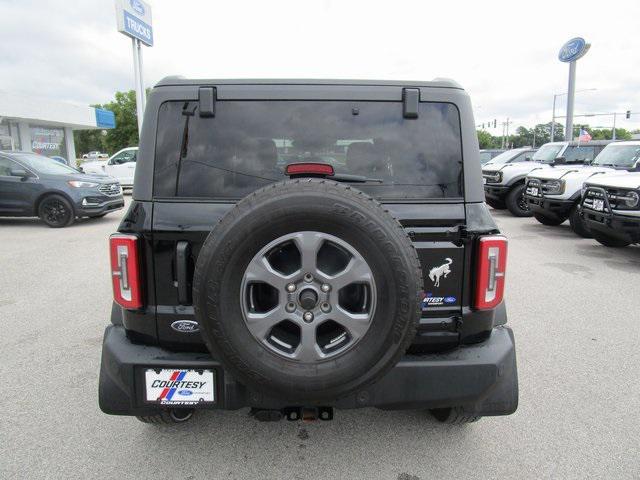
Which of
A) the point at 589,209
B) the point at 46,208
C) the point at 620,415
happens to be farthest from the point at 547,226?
the point at 46,208

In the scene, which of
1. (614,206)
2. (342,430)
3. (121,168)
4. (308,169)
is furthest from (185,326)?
(121,168)

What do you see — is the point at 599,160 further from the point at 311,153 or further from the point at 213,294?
the point at 213,294

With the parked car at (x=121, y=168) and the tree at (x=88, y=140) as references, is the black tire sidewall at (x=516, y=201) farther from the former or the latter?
the tree at (x=88, y=140)

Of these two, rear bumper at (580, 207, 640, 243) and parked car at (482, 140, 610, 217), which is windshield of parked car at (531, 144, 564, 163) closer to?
parked car at (482, 140, 610, 217)

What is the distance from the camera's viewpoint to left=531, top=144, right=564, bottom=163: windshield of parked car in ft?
42.3

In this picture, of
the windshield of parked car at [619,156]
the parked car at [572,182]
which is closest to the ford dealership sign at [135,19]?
the parked car at [572,182]

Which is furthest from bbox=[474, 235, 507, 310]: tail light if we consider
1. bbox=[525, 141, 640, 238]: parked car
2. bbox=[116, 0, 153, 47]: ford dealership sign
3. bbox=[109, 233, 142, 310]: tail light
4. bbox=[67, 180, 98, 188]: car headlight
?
bbox=[116, 0, 153, 47]: ford dealership sign

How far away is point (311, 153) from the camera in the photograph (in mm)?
2359

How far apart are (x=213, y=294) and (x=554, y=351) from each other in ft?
10.7

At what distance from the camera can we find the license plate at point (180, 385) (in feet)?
7.07

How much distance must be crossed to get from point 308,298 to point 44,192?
10497 mm

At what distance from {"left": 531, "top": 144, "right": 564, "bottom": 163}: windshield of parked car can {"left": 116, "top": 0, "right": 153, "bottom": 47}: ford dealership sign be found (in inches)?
727

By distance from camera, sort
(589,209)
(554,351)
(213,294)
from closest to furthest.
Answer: (213,294) → (554,351) → (589,209)

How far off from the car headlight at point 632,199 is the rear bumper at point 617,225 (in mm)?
186
